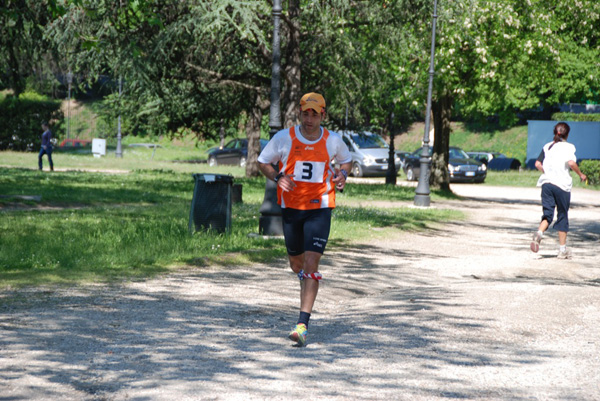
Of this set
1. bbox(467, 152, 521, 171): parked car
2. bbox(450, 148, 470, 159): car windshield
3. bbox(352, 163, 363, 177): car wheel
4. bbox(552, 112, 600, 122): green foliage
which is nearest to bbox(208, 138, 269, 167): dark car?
bbox(352, 163, 363, 177): car wheel

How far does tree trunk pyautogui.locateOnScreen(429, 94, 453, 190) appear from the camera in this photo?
27.9m

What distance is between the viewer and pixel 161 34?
20203 mm

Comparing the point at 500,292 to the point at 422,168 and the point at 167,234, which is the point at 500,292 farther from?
the point at 422,168

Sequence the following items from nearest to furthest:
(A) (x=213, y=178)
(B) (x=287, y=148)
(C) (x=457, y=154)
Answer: (B) (x=287, y=148)
(A) (x=213, y=178)
(C) (x=457, y=154)

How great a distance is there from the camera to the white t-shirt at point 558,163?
40.2 feet

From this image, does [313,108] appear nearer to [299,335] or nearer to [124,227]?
[299,335]

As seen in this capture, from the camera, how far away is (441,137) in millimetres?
28219

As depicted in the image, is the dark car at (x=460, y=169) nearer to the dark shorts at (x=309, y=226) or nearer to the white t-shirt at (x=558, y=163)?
the white t-shirt at (x=558, y=163)

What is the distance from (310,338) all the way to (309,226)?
86cm

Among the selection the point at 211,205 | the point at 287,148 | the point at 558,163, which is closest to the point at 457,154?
the point at 558,163

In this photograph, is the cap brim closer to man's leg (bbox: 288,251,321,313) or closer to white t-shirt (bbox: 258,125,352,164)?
white t-shirt (bbox: 258,125,352,164)

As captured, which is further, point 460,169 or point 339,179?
point 460,169

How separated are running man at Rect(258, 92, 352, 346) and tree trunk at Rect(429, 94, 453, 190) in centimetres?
2125

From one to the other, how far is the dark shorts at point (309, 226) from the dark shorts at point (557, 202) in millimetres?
6742
